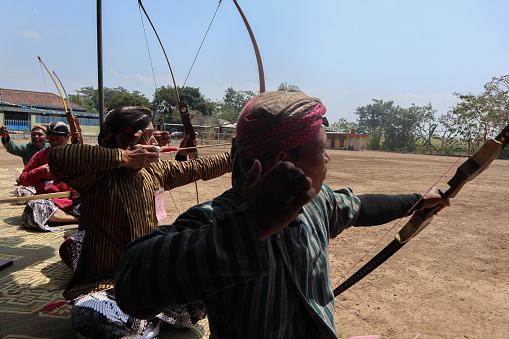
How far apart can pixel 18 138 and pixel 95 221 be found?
108ft

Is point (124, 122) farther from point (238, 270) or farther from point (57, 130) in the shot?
point (57, 130)

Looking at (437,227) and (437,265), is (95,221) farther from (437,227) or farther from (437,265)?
(437,227)

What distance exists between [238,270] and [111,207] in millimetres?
1755

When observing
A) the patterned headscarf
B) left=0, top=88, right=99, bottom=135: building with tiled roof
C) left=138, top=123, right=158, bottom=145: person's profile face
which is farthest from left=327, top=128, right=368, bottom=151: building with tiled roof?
the patterned headscarf

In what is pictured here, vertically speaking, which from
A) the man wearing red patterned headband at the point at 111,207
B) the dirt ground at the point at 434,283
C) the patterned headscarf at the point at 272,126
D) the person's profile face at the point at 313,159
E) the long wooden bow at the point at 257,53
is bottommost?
the dirt ground at the point at 434,283

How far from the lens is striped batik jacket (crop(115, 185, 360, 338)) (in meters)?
0.76

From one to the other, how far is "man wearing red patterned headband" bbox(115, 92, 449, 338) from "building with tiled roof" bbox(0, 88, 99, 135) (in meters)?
31.8

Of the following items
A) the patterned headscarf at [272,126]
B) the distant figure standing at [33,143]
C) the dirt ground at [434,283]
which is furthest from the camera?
the distant figure standing at [33,143]

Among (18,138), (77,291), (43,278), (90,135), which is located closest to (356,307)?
(77,291)

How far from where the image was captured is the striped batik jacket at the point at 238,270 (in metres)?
0.76

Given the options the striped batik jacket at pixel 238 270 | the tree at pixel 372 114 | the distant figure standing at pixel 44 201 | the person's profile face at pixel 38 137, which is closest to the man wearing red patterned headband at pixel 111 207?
the striped batik jacket at pixel 238 270

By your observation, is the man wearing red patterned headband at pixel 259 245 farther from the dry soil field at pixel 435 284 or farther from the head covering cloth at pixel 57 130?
the head covering cloth at pixel 57 130

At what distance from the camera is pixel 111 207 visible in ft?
7.47

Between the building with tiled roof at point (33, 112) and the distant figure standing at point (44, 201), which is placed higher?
the building with tiled roof at point (33, 112)
